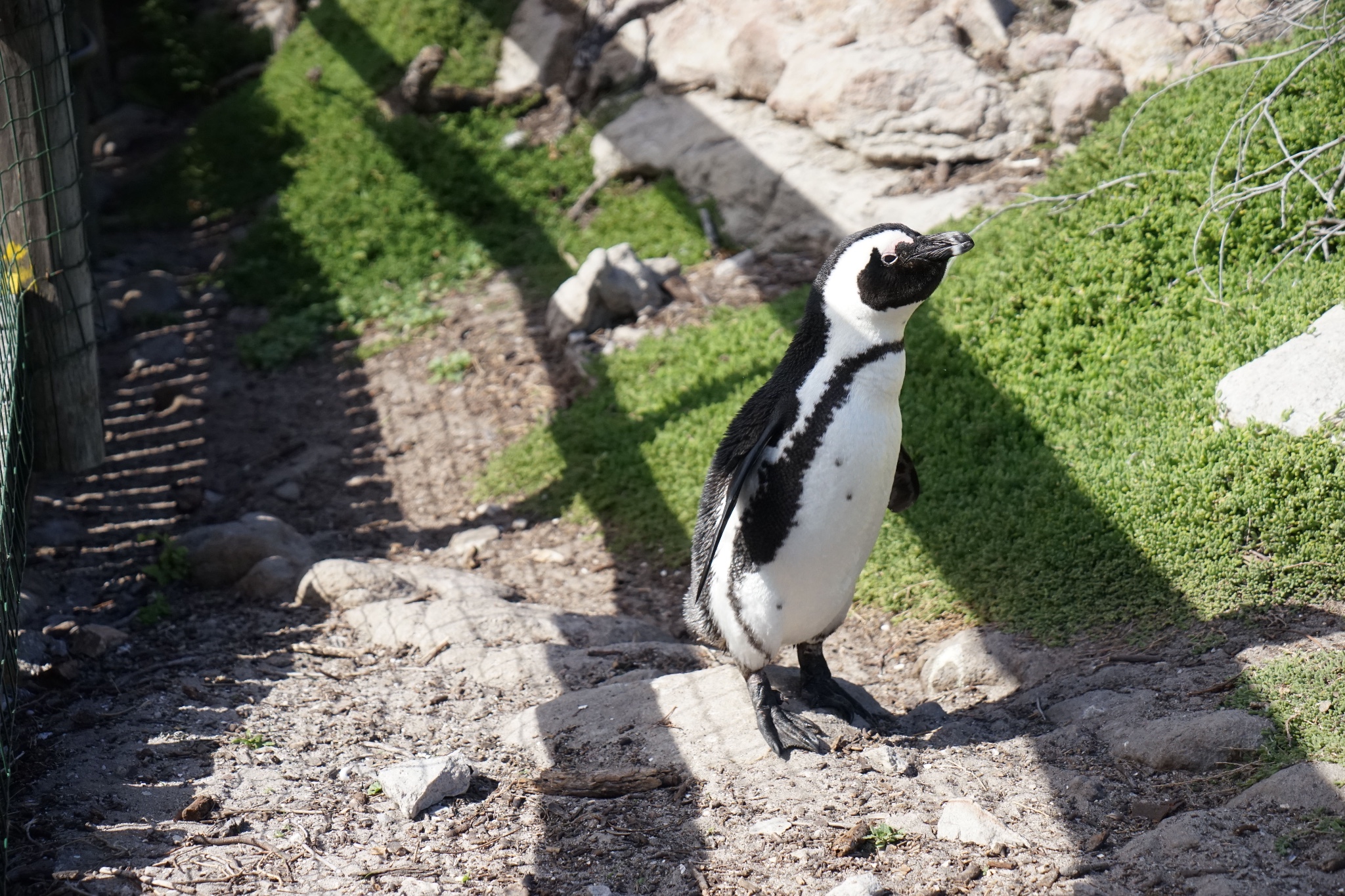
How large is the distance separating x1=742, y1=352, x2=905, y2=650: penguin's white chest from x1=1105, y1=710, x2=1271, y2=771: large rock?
2.83 feet

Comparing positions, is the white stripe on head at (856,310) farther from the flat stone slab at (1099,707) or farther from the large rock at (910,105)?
the large rock at (910,105)

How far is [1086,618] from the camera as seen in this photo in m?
3.61

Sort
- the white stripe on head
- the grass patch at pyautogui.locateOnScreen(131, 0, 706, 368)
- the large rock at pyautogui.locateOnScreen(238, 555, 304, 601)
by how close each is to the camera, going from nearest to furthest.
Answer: the white stripe on head, the large rock at pyautogui.locateOnScreen(238, 555, 304, 601), the grass patch at pyautogui.locateOnScreen(131, 0, 706, 368)

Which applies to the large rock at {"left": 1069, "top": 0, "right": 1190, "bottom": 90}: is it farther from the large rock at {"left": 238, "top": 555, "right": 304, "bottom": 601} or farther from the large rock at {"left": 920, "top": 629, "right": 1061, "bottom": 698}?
the large rock at {"left": 238, "top": 555, "right": 304, "bottom": 601}

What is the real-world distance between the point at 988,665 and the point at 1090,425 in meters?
1.13

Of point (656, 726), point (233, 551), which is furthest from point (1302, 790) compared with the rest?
point (233, 551)

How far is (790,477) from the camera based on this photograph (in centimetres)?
298

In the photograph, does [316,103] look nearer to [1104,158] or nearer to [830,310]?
[1104,158]

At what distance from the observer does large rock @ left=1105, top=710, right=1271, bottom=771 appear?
9.08 feet

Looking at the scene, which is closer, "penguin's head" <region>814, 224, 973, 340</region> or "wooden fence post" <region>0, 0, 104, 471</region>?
"penguin's head" <region>814, 224, 973, 340</region>

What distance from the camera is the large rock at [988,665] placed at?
3504mm

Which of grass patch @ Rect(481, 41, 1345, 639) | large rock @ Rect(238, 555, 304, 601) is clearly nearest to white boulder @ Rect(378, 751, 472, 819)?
large rock @ Rect(238, 555, 304, 601)

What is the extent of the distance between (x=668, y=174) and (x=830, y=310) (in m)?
4.72

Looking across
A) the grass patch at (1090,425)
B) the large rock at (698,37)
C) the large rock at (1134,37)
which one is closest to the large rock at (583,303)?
the grass patch at (1090,425)
